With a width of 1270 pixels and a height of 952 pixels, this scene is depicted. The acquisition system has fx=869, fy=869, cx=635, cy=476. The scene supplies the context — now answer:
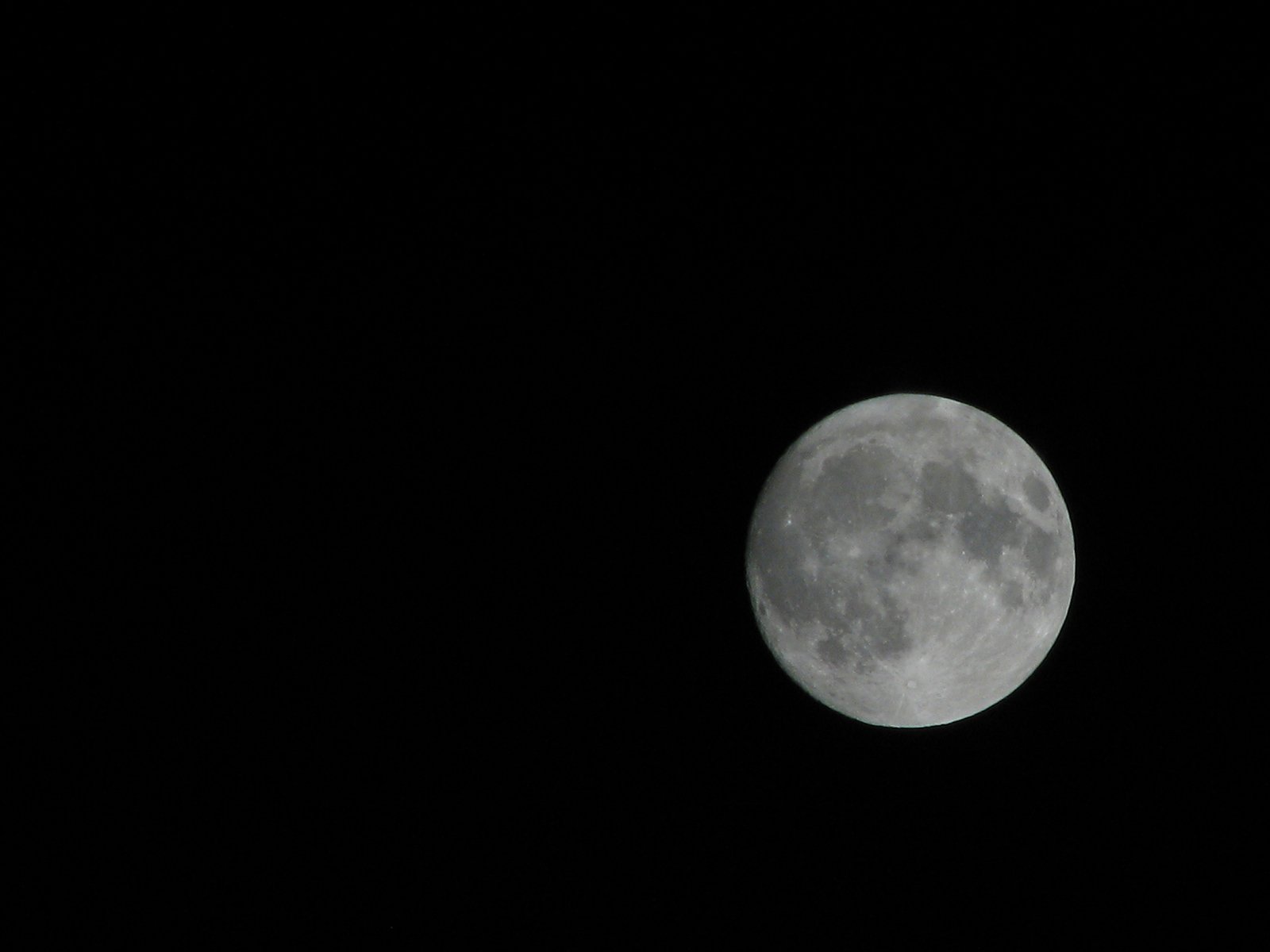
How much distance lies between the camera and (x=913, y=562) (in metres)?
4.24

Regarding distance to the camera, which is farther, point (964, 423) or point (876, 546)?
point (964, 423)

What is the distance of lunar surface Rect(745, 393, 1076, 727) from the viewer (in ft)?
14.0

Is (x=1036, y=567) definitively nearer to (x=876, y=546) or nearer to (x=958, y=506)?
(x=958, y=506)

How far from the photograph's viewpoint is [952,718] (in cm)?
475

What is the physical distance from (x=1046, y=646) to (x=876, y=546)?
4.21 feet

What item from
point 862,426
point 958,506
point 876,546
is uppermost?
point 862,426

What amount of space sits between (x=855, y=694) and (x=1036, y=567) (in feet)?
3.76

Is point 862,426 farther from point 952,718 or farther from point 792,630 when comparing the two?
point 952,718

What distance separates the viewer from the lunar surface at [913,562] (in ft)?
14.0

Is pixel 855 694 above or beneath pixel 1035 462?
beneath

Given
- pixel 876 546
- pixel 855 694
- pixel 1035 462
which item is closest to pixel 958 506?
pixel 876 546

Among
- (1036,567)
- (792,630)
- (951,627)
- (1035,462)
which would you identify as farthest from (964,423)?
(792,630)

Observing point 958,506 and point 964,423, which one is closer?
point 958,506

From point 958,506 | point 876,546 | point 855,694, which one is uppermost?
point 958,506
